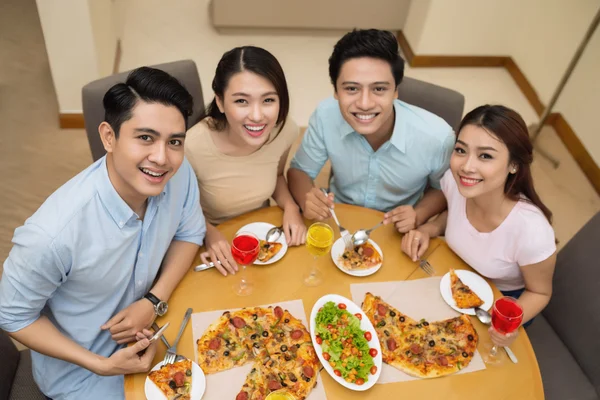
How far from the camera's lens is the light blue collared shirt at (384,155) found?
6.52ft

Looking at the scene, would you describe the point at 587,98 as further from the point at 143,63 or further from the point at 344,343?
the point at 143,63

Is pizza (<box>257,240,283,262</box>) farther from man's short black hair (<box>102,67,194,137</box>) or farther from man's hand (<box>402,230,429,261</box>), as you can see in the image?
man's short black hair (<box>102,67,194,137</box>)

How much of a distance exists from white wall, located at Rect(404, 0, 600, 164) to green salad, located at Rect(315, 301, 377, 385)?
3074 millimetres

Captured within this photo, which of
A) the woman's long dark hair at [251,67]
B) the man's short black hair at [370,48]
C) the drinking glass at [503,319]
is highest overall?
the man's short black hair at [370,48]

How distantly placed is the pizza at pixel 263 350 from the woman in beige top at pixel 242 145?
223 millimetres

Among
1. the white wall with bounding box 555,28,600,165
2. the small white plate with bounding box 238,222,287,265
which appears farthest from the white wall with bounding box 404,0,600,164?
the small white plate with bounding box 238,222,287,265

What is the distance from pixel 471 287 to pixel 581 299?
0.47 meters

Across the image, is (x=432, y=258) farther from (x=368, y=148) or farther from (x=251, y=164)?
(x=251, y=164)

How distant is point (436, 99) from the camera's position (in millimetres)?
2244

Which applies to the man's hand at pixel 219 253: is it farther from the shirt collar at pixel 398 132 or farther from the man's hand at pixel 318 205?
the shirt collar at pixel 398 132

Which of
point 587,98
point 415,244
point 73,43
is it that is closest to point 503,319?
point 415,244

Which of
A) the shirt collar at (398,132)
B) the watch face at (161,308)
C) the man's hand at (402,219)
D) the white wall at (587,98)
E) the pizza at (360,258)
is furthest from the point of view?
the white wall at (587,98)

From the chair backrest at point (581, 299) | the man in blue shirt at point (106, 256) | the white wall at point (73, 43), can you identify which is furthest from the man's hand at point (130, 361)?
the white wall at point (73, 43)

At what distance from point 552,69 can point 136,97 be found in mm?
3839
